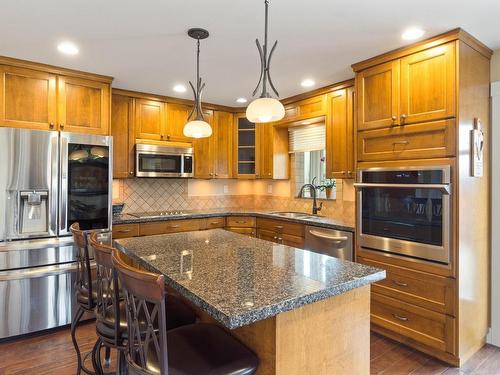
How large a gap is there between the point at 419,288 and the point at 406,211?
23.7 inches

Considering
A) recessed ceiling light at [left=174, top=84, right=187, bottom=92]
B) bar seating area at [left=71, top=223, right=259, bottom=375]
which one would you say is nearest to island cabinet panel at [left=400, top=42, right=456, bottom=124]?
bar seating area at [left=71, top=223, right=259, bottom=375]

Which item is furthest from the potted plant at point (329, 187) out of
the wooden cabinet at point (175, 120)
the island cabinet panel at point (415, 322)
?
the wooden cabinet at point (175, 120)

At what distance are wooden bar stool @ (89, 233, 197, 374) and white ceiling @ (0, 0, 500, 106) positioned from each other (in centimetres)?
152

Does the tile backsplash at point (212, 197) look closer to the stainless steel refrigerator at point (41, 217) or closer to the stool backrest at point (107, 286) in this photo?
the stainless steel refrigerator at point (41, 217)

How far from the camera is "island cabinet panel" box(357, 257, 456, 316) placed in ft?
7.65

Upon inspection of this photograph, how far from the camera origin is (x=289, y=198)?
4.64 metres

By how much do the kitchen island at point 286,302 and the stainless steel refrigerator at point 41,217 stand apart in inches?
62.7

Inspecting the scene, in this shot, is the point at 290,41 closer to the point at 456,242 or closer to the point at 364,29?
the point at 364,29

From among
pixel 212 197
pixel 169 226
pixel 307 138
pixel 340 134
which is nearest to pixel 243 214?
pixel 212 197

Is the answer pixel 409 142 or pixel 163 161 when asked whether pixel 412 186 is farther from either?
pixel 163 161

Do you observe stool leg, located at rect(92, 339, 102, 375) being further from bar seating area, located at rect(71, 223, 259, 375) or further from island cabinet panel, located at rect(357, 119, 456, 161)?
island cabinet panel, located at rect(357, 119, 456, 161)

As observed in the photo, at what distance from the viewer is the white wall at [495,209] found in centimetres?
264

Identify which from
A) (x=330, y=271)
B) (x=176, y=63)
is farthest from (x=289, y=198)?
(x=330, y=271)

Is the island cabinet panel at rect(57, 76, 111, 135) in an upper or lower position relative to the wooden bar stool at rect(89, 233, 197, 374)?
upper
